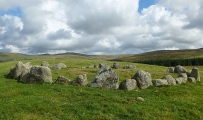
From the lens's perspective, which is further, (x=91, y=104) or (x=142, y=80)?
(x=142, y=80)

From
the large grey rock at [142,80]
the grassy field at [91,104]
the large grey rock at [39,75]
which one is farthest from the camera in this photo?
the large grey rock at [39,75]

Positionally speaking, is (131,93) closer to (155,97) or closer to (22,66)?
(155,97)

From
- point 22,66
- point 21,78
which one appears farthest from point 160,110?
point 22,66

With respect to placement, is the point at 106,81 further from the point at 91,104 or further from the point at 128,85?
the point at 91,104

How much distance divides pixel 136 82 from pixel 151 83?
9.10 ft

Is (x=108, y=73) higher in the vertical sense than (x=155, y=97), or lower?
higher

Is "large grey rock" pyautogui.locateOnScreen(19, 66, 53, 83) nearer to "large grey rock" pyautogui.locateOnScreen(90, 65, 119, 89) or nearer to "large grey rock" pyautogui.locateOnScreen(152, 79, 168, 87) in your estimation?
"large grey rock" pyautogui.locateOnScreen(90, 65, 119, 89)

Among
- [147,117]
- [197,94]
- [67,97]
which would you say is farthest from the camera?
[197,94]

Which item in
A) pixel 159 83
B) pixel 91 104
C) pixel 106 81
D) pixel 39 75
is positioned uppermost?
pixel 39 75

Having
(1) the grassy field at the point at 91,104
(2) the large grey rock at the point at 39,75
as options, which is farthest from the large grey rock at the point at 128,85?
(2) the large grey rock at the point at 39,75

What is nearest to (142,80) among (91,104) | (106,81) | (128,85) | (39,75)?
(128,85)

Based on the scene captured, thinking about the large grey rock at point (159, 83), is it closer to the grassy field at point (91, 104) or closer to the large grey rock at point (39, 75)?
the grassy field at point (91, 104)

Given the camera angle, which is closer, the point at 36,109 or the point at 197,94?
the point at 36,109

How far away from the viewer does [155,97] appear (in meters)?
29.0
